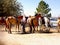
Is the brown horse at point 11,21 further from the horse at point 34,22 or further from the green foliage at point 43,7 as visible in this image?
the green foliage at point 43,7

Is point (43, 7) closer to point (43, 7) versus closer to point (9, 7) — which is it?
point (43, 7)

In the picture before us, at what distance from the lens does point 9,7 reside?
40500 mm

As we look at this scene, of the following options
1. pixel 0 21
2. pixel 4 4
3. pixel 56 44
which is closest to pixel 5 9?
pixel 4 4

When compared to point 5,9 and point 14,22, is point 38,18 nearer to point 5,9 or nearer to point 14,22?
point 14,22

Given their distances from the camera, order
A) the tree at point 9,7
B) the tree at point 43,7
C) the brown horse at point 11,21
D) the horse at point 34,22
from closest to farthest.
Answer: the brown horse at point 11,21 → the horse at point 34,22 → the tree at point 9,7 → the tree at point 43,7

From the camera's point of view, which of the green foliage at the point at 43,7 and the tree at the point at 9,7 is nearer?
the tree at the point at 9,7

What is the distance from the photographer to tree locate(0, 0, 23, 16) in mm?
38062

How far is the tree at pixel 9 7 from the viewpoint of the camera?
38.1 meters

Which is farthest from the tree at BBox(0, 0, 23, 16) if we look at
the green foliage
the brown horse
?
the brown horse

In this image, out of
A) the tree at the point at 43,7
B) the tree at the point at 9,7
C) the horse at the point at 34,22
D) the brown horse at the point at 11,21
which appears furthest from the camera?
the tree at the point at 43,7

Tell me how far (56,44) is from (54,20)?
11.3 m

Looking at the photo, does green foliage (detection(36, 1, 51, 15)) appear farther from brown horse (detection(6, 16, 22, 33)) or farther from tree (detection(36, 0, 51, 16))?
brown horse (detection(6, 16, 22, 33))

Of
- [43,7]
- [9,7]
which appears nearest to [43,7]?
[43,7]

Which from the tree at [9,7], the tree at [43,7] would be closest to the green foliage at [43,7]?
the tree at [43,7]
